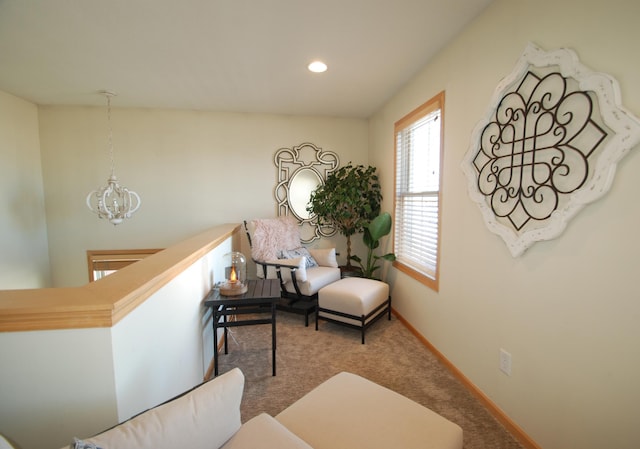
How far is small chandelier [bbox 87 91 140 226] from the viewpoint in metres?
3.36

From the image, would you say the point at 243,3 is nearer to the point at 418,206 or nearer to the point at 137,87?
the point at 137,87

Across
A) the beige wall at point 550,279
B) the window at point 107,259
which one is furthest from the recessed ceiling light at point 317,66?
the window at point 107,259

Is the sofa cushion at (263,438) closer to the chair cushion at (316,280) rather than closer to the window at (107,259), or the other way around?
the chair cushion at (316,280)

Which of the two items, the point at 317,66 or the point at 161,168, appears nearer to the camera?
the point at 317,66

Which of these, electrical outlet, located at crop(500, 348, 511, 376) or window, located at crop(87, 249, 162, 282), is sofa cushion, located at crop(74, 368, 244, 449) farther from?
window, located at crop(87, 249, 162, 282)

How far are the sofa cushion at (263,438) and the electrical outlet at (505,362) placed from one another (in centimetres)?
133

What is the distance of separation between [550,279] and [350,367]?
58.5 inches

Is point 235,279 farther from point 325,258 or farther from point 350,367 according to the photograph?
point 325,258

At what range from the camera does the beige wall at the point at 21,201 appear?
302 centimetres

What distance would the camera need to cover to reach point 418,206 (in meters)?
2.79

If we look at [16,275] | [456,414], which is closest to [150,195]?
[16,275]

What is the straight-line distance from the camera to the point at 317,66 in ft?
8.09

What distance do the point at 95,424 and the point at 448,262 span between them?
2183mm

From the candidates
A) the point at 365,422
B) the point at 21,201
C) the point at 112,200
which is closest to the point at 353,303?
the point at 365,422
